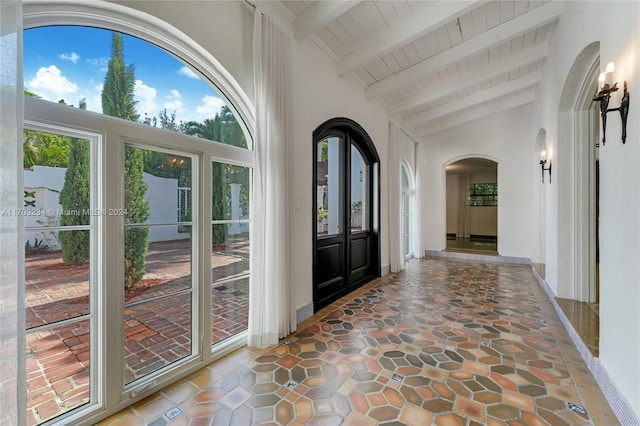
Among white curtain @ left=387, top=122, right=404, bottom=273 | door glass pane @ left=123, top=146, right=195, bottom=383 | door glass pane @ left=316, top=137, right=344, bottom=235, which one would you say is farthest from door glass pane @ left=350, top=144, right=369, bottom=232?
door glass pane @ left=123, top=146, right=195, bottom=383

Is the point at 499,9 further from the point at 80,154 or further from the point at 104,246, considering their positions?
the point at 104,246

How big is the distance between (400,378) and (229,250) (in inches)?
73.2

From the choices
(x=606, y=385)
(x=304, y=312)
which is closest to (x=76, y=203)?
(x=304, y=312)

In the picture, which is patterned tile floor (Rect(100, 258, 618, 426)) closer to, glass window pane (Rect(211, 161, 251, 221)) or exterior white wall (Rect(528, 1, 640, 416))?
exterior white wall (Rect(528, 1, 640, 416))

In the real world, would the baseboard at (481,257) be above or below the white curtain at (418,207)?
below

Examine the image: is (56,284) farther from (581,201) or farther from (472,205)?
(472,205)

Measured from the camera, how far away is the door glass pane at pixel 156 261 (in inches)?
75.8

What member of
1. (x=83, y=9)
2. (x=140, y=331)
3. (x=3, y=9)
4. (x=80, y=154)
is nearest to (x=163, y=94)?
(x=83, y=9)

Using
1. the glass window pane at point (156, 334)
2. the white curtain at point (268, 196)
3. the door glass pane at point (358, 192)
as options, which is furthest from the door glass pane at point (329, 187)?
the glass window pane at point (156, 334)

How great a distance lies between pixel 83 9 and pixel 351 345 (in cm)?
329

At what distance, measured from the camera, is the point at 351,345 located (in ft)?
8.65

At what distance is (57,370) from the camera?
164 cm

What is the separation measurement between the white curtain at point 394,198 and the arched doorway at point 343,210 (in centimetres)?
49

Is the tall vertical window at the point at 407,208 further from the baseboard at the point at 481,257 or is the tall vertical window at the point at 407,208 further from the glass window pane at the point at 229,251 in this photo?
the glass window pane at the point at 229,251
